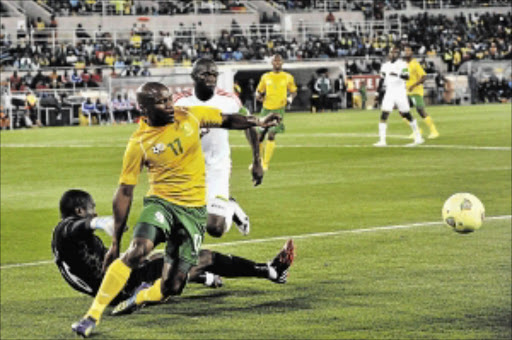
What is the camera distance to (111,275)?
712 centimetres

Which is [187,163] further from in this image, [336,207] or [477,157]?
[477,157]

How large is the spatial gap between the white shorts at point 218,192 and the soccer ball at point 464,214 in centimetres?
324

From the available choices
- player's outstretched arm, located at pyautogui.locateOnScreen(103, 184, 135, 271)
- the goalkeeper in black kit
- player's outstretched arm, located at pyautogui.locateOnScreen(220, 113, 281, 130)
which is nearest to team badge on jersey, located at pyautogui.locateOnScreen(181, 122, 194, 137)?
player's outstretched arm, located at pyautogui.locateOnScreen(220, 113, 281, 130)

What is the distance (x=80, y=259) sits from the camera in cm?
1006

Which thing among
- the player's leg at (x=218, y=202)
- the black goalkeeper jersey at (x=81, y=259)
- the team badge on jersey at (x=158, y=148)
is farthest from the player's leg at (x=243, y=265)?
the team badge on jersey at (x=158, y=148)

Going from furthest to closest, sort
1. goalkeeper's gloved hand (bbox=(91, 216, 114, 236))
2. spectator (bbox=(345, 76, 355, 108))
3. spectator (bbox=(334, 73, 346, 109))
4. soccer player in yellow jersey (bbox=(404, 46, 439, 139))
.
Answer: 1. spectator (bbox=(345, 76, 355, 108))
2. spectator (bbox=(334, 73, 346, 109))
3. soccer player in yellow jersey (bbox=(404, 46, 439, 139))
4. goalkeeper's gloved hand (bbox=(91, 216, 114, 236))

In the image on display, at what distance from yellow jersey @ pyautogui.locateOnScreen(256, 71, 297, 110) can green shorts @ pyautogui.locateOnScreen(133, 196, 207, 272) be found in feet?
63.8

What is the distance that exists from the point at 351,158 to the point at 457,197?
67.0ft

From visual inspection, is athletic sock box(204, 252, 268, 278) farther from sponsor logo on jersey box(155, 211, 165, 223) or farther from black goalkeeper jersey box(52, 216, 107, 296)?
sponsor logo on jersey box(155, 211, 165, 223)

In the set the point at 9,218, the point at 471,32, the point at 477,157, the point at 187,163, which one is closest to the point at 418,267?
the point at 187,163

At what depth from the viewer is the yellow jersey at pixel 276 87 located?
27484mm

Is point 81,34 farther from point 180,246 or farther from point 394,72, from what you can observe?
point 180,246

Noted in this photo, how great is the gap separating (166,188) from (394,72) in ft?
82.0

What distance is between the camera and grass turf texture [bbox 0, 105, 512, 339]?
12.6 meters
